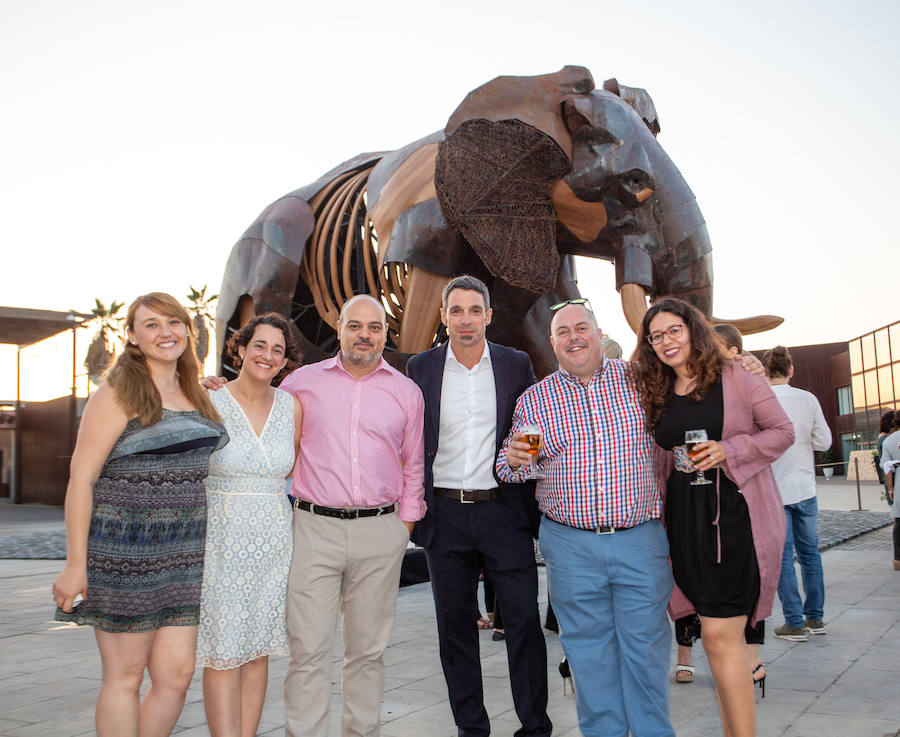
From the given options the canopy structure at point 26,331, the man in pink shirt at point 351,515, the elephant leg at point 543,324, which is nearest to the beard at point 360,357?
the man in pink shirt at point 351,515

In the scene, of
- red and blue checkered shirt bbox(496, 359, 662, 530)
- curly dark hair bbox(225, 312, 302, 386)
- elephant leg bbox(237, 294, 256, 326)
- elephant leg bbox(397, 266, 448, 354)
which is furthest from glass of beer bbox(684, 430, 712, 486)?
elephant leg bbox(237, 294, 256, 326)

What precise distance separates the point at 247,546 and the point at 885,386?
3944 cm

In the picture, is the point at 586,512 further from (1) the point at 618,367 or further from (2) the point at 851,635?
(2) the point at 851,635

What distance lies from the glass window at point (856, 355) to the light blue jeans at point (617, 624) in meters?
41.2

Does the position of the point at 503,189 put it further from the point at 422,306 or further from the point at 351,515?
the point at 351,515

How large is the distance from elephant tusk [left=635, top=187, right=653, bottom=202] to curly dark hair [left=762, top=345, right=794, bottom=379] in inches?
61.6

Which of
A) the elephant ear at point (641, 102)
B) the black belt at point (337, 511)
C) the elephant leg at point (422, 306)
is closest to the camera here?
the black belt at point (337, 511)

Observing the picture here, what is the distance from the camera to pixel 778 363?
5.73 meters

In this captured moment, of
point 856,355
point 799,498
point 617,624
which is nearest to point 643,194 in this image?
point 799,498

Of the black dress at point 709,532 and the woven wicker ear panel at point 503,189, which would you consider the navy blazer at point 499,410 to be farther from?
the woven wicker ear panel at point 503,189

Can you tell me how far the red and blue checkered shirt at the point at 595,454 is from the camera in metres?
3.34

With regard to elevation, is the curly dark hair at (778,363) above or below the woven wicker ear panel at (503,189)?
below

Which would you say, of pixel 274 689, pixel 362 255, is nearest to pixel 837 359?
pixel 362 255

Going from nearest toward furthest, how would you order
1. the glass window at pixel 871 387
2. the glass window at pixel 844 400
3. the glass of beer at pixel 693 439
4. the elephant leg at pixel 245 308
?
the glass of beer at pixel 693 439 → the elephant leg at pixel 245 308 → the glass window at pixel 871 387 → the glass window at pixel 844 400
